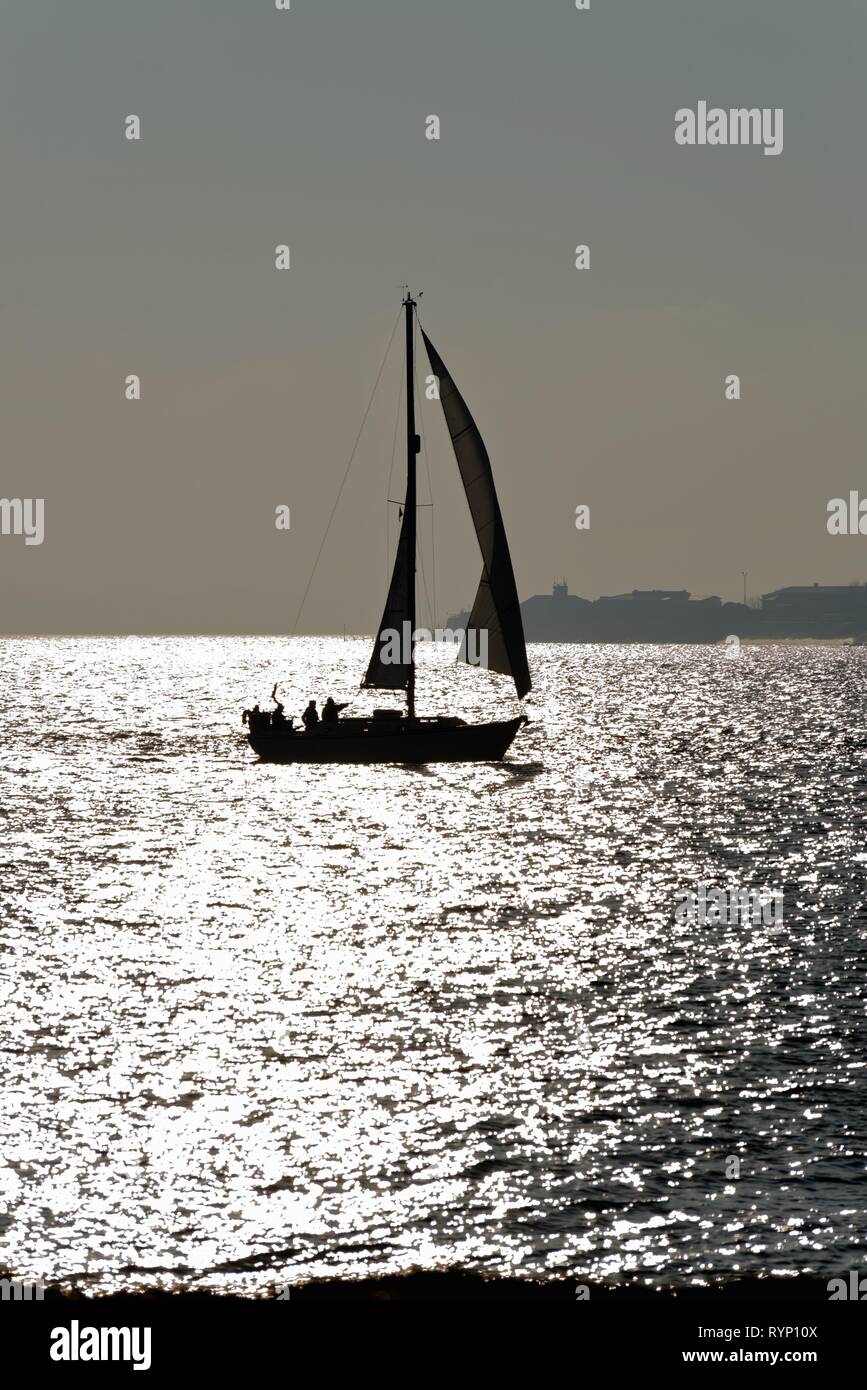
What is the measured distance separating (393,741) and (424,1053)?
4527 centimetres

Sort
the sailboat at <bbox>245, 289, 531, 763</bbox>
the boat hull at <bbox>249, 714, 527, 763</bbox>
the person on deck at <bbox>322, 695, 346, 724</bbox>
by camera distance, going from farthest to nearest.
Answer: the person on deck at <bbox>322, 695, 346, 724</bbox> < the boat hull at <bbox>249, 714, 527, 763</bbox> < the sailboat at <bbox>245, 289, 531, 763</bbox>

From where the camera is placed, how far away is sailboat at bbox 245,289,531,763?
65500 mm

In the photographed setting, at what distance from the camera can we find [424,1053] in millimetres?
27016

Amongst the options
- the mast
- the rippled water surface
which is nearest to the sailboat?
the mast

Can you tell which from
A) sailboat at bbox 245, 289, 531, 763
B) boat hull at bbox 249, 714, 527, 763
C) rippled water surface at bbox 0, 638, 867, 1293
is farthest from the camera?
boat hull at bbox 249, 714, 527, 763

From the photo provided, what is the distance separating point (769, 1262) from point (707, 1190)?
7.96ft

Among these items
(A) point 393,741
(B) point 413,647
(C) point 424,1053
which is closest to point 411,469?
(B) point 413,647

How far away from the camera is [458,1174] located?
2088cm

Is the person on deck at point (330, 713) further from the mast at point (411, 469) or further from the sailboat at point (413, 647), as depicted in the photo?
the mast at point (411, 469)

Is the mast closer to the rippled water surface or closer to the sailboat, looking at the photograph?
the sailboat

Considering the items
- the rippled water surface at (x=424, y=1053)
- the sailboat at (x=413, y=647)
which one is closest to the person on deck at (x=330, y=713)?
the sailboat at (x=413, y=647)

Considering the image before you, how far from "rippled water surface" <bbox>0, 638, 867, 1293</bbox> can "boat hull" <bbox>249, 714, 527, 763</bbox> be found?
9638 mm
